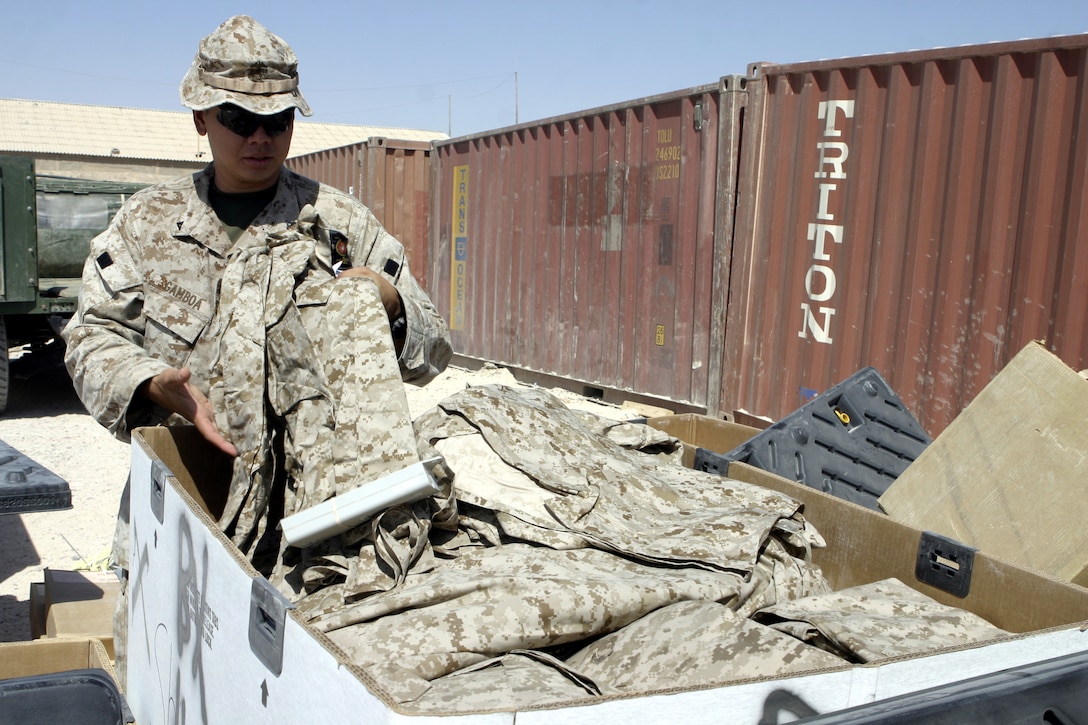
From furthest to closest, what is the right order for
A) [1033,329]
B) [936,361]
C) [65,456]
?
1. [65,456]
2. [936,361]
3. [1033,329]

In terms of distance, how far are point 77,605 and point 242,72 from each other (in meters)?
1.52

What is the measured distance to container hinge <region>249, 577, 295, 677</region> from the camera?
1059 millimetres

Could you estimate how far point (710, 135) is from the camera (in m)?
6.40

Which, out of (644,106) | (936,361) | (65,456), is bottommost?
(65,456)

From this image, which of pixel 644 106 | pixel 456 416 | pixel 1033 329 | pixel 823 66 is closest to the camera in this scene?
pixel 456 416

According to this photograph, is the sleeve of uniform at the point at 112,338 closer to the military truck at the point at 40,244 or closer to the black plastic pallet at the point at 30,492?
the black plastic pallet at the point at 30,492

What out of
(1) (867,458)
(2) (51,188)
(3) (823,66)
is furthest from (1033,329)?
(2) (51,188)

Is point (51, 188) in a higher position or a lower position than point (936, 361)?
higher

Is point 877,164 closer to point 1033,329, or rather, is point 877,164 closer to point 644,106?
point 1033,329

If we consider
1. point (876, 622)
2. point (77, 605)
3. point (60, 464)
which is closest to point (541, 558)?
point (876, 622)

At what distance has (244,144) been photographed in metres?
2.05

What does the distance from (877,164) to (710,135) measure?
1440 millimetres

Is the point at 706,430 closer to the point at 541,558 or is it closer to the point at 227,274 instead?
the point at 541,558

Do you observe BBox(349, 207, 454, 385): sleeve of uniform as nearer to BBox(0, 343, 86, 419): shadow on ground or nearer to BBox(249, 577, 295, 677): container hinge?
BBox(249, 577, 295, 677): container hinge
